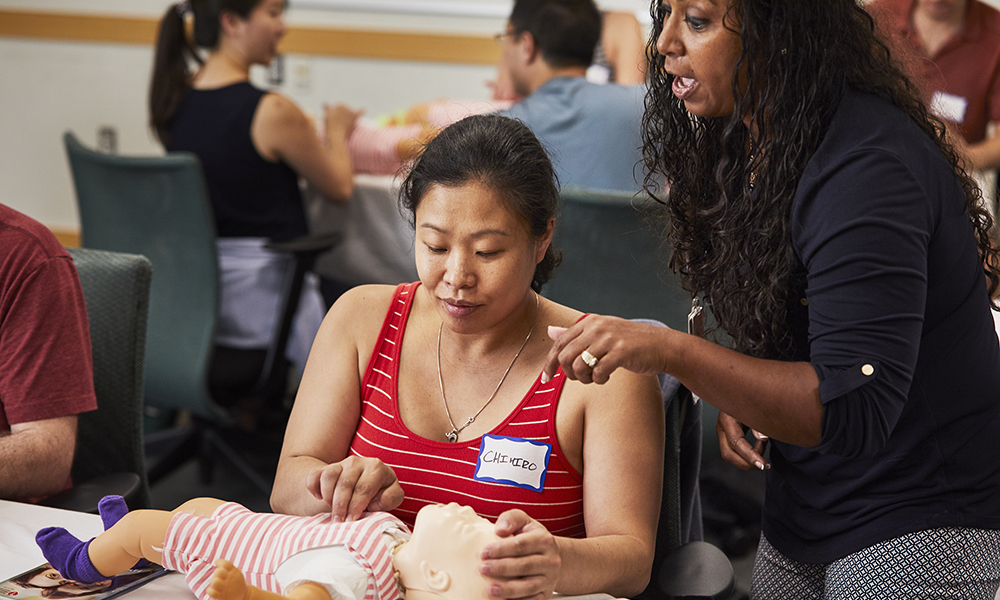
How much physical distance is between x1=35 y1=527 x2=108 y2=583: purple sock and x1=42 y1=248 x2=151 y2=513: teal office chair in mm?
549

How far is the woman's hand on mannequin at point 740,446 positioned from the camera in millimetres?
1288

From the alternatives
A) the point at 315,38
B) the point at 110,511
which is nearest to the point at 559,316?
the point at 110,511

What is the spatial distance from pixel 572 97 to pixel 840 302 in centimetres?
186

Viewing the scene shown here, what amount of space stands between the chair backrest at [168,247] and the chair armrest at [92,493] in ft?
3.95

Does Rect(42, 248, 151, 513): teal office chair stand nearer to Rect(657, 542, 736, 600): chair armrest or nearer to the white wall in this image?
Rect(657, 542, 736, 600): chair armrest

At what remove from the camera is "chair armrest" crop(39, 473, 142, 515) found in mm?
1340

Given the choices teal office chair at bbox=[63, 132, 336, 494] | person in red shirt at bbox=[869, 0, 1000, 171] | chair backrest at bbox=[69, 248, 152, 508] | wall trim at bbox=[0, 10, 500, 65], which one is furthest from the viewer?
wall trim at bbox=[0, 10, 500, 65]

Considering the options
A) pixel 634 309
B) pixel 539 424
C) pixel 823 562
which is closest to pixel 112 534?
pixel 539 424

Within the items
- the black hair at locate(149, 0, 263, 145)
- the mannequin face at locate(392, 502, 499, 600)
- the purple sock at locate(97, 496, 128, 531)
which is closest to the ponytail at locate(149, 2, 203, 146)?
the black hair at locate(149, 0, 263, 145)

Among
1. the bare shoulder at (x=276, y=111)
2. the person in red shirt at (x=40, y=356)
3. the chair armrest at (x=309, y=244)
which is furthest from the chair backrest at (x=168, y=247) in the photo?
the person in red shirt at (x=40, y=356)

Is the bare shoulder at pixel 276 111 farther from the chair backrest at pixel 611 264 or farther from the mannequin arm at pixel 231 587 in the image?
the mannequin arm at pixel 231 587

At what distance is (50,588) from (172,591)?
0.14 meters

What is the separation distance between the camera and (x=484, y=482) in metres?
1.23

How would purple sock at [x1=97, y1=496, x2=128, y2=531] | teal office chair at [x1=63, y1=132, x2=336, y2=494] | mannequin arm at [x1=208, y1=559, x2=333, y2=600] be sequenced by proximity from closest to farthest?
mannequin arm at [x1=208, y1=559, x2=333, y2=600]
purple sock at [x1=97, y1=496, x2=128, y2=531]
teal office chair at [x1=63, y1=132, x2=336, y2=494]
